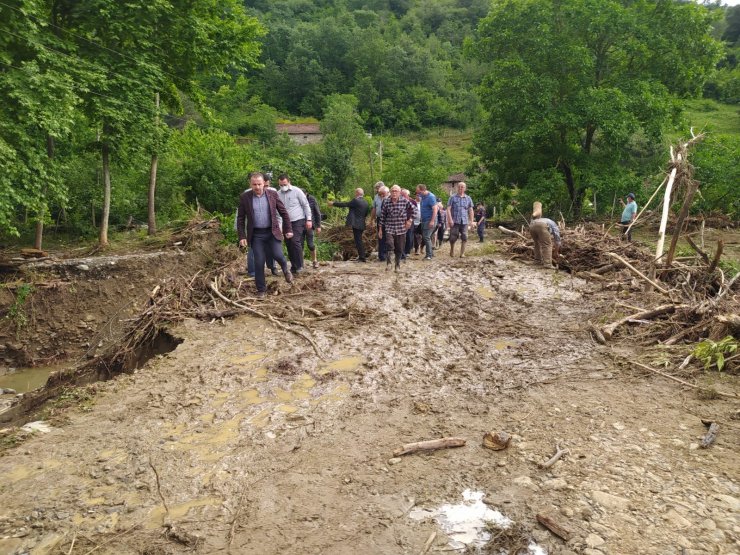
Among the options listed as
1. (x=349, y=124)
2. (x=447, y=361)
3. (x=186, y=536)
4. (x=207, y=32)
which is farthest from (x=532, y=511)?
(x=349, y=124)

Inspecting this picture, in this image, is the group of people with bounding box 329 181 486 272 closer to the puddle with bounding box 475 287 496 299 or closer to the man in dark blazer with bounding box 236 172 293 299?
the puddle with bounding box 475 287 496 299

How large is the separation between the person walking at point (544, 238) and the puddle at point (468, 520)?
8178 mm

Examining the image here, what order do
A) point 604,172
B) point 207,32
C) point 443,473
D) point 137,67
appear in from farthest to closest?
point 604,172 < point 207,32 < point 137,67 < point 443,473

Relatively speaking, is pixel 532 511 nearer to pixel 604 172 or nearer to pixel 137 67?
pixel 137 67

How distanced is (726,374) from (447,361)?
2874mm

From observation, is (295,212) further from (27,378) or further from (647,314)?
(647,314)

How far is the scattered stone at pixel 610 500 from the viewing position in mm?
2949

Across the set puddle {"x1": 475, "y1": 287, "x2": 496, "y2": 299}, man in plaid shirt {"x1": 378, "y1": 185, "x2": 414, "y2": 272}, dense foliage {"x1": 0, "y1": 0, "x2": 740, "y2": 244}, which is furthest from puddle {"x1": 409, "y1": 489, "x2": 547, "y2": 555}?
dense foliage {"x1": 0, "y1": 0, "x2": 740, "y2": 244}

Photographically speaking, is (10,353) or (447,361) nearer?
(447,361)

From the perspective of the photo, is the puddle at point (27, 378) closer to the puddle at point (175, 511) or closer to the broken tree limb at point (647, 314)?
the puddle at point (175, 511)

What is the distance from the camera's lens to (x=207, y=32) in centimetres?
1259

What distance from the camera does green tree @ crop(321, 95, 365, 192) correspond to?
98.4 feet

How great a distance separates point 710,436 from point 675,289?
3.87 meters

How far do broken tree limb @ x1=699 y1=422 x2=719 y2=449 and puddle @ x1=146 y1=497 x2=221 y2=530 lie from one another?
3680mm
